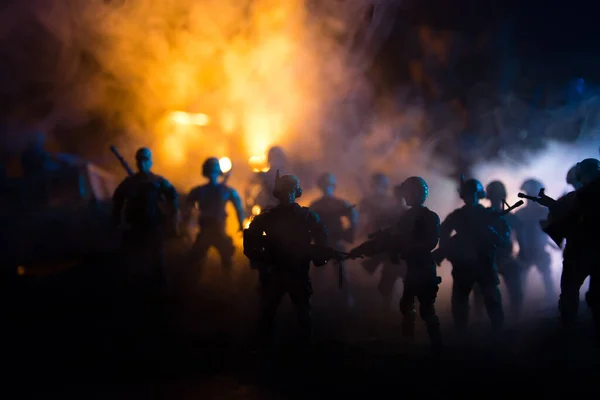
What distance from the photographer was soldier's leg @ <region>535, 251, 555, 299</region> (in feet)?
27.9

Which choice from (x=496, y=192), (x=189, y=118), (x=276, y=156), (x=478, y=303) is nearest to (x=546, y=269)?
(x=478, y=303)

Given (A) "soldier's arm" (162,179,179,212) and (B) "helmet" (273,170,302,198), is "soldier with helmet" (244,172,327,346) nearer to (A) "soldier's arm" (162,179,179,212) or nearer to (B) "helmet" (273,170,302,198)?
(B) "helmet" (273,170,302,198)

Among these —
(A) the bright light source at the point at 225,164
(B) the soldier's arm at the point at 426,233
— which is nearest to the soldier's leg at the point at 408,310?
(B) the soldier's arm at the point at 426,233

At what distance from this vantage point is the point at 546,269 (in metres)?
8.61

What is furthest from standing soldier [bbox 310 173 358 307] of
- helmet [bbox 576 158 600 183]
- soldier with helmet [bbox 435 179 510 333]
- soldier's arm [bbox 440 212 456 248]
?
helmet [bbox 576 158 600 183]

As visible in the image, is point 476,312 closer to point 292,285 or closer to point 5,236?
point 292,285

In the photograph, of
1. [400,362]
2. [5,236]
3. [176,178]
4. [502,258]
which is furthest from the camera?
[176,178]

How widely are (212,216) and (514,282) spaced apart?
4.62 metres

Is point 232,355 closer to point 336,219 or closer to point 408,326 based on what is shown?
point 408,326

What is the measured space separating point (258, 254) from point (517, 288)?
4.32 m

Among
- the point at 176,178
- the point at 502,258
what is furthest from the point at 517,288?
the point at 176,178

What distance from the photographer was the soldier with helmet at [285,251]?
5.36 m

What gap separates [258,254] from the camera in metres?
5.42

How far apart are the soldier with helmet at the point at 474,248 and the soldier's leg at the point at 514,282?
55.5 inches
